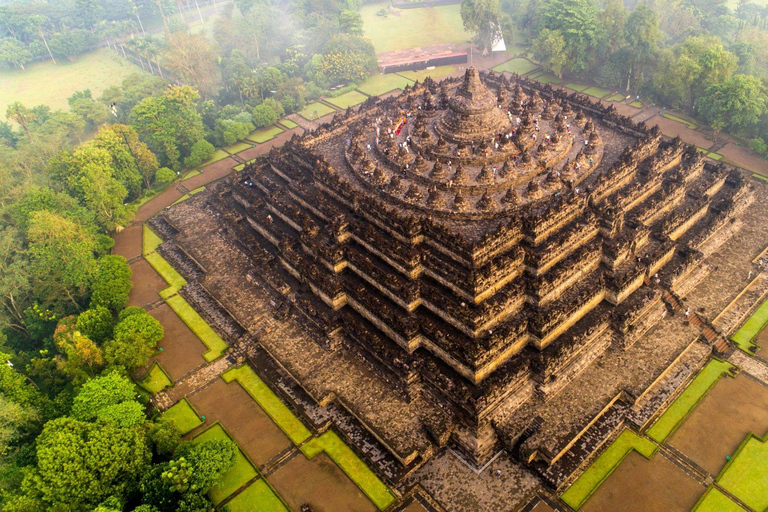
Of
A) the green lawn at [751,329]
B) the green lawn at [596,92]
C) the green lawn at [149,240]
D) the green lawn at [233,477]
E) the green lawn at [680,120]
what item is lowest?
the green lawn at [751,329]

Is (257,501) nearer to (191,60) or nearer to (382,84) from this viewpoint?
(382,84)

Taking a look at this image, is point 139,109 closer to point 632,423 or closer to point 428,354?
point 428,354

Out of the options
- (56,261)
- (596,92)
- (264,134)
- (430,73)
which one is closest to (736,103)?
(596,92)

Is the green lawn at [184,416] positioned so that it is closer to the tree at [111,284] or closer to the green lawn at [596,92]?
the tree at [111,284]

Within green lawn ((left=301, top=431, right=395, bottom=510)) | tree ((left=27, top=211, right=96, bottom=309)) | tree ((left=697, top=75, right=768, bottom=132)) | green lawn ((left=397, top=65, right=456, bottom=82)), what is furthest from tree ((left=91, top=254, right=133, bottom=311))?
tree ((left=697, top=75, right=768, bottom=132))

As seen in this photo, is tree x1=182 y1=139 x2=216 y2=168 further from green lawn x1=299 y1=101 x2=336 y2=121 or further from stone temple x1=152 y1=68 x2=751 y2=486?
green lawn x1=299 y1=101 x2=336 y2=121

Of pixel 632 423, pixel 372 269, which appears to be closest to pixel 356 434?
pixel 372 269

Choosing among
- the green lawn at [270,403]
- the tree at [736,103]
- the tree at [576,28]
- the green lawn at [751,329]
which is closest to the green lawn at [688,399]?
the green lawn at [751,329]
